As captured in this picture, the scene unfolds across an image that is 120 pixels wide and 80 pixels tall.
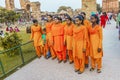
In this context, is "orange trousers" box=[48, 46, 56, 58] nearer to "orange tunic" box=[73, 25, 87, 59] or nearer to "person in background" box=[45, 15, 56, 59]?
"person in background" box=[45, 15, 56, 59]

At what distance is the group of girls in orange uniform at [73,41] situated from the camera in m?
5.07

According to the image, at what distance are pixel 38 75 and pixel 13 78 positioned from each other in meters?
0.67

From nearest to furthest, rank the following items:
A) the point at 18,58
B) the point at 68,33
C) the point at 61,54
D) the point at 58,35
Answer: the point at 68,33 < the point at 58,35 < the point at 61,54 < the point at 18,58

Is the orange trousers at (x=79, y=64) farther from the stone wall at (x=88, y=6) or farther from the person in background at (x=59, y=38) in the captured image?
the stone wall at (x=88, y=6)

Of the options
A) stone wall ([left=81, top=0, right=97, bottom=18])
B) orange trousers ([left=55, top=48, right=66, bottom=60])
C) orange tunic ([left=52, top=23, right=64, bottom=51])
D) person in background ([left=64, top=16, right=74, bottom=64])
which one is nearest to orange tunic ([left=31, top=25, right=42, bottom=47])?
orange tunic ([left=52, top=23, right=64, bottom=51])

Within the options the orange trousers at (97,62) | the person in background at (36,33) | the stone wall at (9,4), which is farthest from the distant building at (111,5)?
the orange trousers at (97,62)

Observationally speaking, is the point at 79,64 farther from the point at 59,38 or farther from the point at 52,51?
the point at 52,51

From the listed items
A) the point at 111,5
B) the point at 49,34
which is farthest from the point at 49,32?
the point at 111,5

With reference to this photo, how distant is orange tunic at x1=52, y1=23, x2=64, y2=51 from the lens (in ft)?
20.0

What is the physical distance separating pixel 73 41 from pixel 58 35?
956 mm

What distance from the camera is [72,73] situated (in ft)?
17.7

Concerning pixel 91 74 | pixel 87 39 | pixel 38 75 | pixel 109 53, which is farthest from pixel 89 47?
pixel 109 53

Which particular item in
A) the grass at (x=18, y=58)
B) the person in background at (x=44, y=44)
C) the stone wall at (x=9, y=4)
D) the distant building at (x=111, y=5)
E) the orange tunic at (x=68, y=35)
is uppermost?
the stone wall at (x=9, y=4)

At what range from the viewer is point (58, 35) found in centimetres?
616
